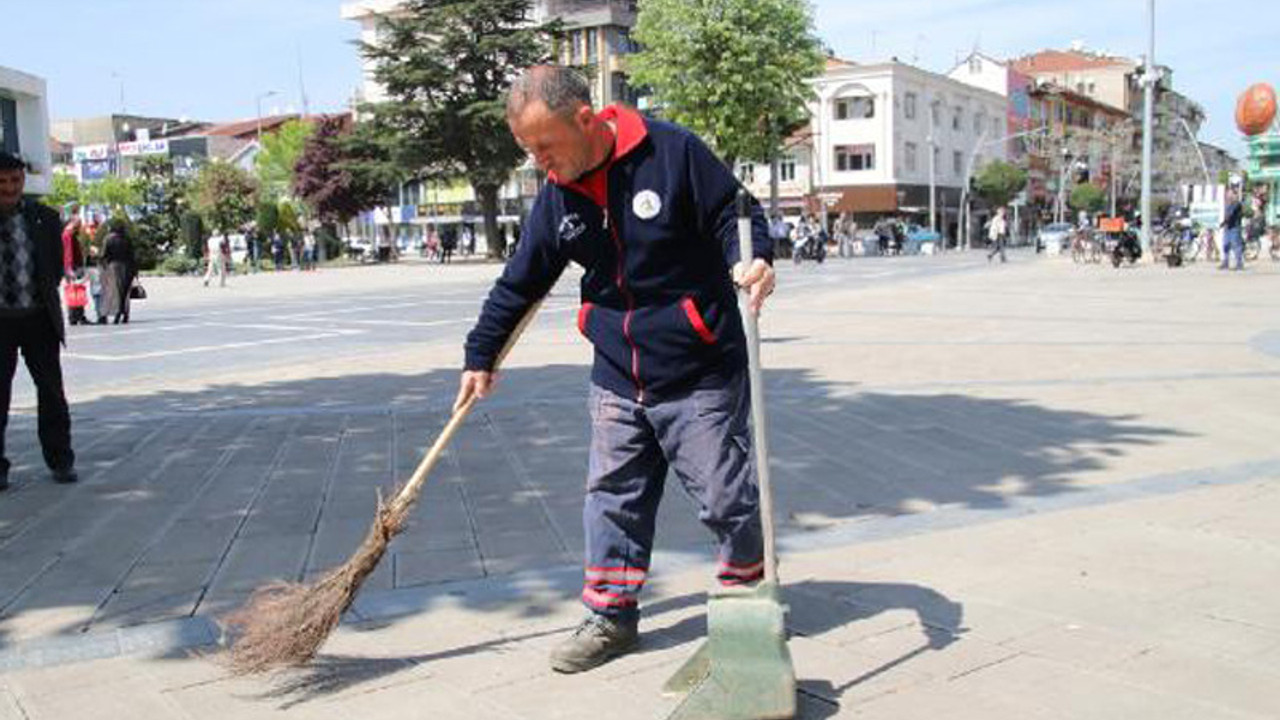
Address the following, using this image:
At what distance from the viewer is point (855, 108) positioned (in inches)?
2611

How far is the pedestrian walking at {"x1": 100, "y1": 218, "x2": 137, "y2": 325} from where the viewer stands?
17609 mm

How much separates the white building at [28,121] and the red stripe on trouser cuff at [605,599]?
1748 inches

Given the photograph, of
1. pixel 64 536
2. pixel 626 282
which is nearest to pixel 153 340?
pixel 64 536

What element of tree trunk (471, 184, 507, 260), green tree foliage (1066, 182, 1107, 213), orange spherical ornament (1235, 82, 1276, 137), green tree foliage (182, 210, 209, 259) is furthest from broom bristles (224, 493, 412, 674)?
green tree foliage (1066, 182, 1107, 213)

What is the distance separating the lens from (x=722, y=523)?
3.23 meters

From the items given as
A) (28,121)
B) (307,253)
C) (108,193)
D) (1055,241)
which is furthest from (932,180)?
(108,193)

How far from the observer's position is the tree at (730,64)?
42938mm

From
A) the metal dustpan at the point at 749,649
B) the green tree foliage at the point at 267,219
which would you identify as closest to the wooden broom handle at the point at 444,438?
the metal dustpan at the point at 749,649

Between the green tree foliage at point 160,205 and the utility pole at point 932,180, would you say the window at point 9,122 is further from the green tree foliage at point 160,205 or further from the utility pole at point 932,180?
the utility pole at point 932,180

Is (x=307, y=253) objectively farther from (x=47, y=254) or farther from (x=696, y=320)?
(x=696, y=320)

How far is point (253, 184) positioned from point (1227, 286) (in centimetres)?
4283

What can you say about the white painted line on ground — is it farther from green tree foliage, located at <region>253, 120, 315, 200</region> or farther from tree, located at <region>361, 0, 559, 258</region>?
green tree foliage, located at <region>253, 120, 315, 200</region>

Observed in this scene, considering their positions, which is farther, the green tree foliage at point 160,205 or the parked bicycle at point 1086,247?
the green tree foliage at point 160,205

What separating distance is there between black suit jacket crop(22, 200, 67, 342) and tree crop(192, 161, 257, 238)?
1735 inches
